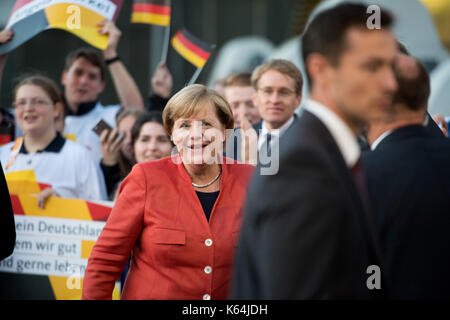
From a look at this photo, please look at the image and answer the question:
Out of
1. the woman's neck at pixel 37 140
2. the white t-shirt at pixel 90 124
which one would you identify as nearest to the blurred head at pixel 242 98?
the white t-shirt at pixel 90 124

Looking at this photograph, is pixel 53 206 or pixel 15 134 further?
pixel 15 134

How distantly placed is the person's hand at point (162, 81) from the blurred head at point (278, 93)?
895 millimetres

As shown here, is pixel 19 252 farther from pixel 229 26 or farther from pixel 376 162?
pixel 229 26

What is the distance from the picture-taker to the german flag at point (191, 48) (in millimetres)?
4277

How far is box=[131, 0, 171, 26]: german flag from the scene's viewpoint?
14.3ft

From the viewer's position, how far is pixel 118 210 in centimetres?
253

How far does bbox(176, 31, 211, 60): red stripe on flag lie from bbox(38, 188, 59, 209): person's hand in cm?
135

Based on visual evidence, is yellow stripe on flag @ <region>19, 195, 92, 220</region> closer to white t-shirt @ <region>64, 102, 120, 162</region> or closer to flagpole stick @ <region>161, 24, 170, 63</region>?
white t-shirt @ <region>64, 102, 120, 162</region>

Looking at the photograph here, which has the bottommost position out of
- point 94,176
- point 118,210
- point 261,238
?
point 261,238

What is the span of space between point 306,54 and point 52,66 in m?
14.4

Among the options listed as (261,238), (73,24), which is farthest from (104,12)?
(261,238)

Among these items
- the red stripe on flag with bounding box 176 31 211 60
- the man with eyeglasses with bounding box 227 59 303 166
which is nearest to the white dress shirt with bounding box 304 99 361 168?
the man with eyeglasses with bounding box 227 59 303 166

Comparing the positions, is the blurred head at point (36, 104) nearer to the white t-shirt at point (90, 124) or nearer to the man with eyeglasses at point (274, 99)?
the white t-shirt at point (90, 124)
